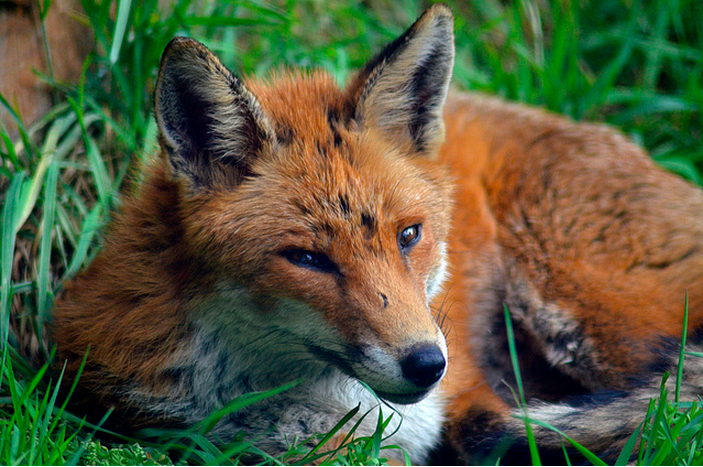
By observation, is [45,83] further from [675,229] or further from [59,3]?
[675,229]

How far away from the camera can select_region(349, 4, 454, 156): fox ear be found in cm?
254

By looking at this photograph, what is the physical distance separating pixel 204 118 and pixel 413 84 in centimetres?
89

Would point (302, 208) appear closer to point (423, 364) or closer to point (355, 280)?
point (355, 280)

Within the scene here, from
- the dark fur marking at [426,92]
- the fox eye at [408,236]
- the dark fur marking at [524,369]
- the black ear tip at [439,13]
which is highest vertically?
the black ear tip at [439,13]

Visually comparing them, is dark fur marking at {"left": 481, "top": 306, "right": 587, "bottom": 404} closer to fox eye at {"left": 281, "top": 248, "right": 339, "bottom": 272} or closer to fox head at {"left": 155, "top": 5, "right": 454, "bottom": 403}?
fox head at {"left": 155, "top": 5, "right": 454, "bottom": 403}

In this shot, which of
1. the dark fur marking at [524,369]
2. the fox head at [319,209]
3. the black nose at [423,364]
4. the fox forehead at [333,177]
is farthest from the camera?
the dark fur marking at [524,369]

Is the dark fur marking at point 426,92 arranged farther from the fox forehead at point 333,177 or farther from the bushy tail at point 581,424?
the bushy tail at point 581,424

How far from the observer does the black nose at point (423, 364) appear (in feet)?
6.74

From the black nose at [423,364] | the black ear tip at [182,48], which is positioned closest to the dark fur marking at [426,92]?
the black ear tip at [182,48]

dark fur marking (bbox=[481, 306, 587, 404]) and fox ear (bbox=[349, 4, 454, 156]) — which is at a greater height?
fox ear (bbox=[349, 4, 454, 156])

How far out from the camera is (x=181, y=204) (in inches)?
95.0

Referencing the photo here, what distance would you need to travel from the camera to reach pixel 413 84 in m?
2.73

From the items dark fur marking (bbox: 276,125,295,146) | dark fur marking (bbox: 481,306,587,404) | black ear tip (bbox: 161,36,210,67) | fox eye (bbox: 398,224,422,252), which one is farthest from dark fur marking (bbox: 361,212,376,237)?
dark fur marking (bbox: 481,306,587,404)

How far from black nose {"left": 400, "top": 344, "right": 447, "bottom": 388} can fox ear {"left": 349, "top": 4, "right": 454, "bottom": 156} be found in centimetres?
99
